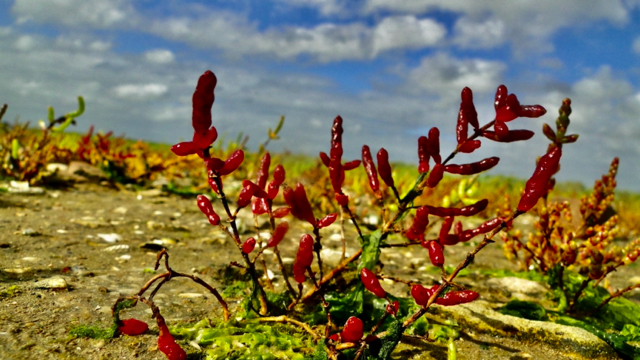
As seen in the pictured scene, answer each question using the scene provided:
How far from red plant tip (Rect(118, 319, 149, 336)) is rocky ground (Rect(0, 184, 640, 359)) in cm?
4

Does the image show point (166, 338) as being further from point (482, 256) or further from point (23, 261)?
point (482, 256)

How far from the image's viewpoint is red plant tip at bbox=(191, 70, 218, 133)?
1.28 metres

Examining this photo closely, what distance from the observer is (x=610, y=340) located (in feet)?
6.85

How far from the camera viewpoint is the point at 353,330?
4.69 ft

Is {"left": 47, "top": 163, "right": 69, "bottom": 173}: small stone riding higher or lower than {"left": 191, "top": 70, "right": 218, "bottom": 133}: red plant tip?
lower

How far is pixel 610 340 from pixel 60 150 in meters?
6.38

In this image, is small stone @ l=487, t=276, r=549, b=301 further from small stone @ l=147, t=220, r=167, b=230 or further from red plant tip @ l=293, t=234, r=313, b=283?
small stone @ l=147, t=220, r=167, b=230

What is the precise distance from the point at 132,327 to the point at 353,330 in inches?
32.2

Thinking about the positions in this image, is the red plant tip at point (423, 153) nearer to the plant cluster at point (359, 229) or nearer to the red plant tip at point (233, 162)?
the plant cluster at point (359, 229)

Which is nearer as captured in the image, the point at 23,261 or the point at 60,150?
the point at 23,261

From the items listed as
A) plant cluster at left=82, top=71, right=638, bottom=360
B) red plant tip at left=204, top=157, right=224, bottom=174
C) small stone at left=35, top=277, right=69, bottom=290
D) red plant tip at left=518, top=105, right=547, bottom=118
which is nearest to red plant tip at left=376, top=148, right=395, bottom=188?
plant cluster at left=82, top=71, right=638, bottom=360

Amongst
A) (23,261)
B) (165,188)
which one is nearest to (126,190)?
(165,188)

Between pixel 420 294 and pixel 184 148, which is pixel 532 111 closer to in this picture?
pixel 420 294

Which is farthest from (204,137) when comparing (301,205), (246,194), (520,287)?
(520,287)
